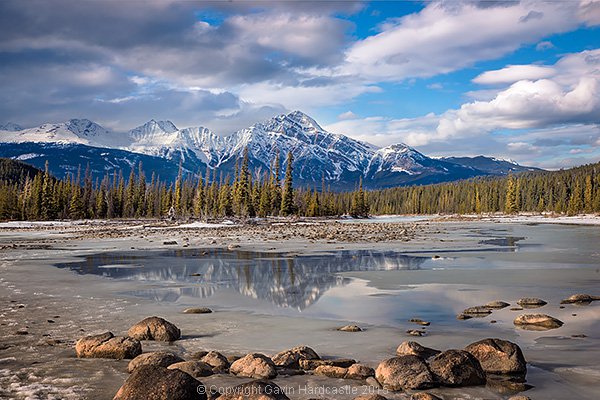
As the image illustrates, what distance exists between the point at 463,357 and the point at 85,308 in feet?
35.5

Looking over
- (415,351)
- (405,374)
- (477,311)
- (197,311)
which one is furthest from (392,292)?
(405,374)

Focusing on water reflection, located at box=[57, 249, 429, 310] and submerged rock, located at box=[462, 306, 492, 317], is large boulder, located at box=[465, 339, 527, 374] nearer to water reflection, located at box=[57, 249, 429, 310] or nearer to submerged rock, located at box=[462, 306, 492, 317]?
submerged rock, located at box=[462, 306, 492, 317]

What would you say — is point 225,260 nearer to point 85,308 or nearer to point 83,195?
point 85,308

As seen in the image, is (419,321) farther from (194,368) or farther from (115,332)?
(115,332)

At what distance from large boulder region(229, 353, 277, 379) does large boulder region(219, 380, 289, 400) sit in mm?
1227

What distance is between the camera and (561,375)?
819cm

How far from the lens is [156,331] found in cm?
1066

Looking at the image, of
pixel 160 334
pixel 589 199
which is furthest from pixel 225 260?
pixel 589 199

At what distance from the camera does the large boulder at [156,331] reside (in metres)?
10.6

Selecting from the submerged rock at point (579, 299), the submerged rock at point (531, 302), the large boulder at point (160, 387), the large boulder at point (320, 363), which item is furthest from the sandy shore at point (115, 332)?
the submerged rock at point (579, 299)

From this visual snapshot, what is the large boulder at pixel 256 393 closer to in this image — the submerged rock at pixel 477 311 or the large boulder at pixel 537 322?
the large boulder at pixel 537 322

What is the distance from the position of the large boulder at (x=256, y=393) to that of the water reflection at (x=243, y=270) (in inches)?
292

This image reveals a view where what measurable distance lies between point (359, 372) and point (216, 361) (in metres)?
2.58

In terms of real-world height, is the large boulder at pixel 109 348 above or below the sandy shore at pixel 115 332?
above
